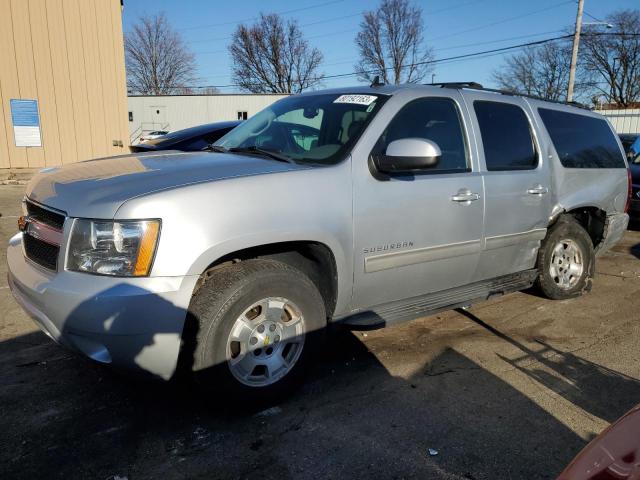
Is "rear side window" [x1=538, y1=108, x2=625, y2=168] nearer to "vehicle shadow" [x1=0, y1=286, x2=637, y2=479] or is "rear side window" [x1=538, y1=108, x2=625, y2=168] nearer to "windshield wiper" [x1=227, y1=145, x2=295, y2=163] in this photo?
"vehicle shadow" [x1=0, y1=286, x2=637, y2=479]

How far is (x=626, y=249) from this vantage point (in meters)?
7.48

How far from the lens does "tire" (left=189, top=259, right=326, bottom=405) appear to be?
2666mm

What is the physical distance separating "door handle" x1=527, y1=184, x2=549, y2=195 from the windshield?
158 cm

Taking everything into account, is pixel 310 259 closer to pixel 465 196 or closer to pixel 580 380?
pixel 465 196

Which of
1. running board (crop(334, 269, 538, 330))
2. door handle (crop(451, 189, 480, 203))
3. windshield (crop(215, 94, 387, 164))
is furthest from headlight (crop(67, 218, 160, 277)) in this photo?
door handle (crop(451, 189, 480, 203))

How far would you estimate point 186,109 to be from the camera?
135 ft

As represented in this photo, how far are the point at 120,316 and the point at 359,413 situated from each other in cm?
145

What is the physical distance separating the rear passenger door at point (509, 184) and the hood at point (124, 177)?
169 cm

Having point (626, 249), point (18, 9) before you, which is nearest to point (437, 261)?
point (626, 249)

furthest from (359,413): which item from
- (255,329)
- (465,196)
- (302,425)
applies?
(465,196)

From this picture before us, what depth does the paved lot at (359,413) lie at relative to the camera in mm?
2516

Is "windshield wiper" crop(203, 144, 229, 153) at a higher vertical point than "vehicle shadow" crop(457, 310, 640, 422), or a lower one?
higher

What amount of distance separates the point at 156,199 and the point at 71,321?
0.73 m

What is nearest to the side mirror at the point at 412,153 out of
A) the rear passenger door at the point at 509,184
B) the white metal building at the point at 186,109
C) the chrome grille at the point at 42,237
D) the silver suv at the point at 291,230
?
the silver suv at the point at 291,230
